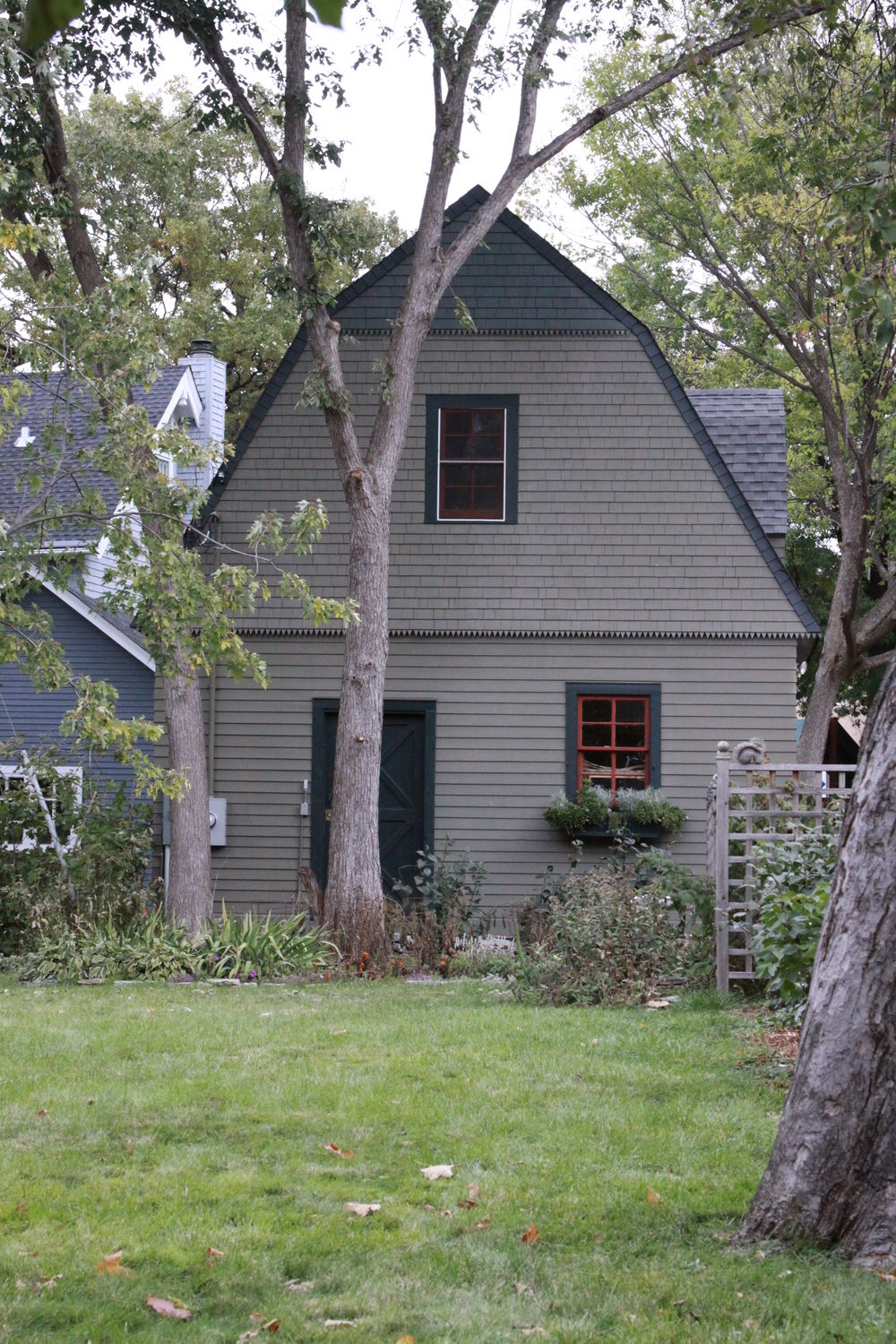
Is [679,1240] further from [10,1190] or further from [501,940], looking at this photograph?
[501,940]

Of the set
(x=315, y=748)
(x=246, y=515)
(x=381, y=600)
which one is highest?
(x=246, y=515)

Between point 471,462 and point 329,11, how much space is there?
13.0 metres

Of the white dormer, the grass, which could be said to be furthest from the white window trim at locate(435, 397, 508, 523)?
the white dormer

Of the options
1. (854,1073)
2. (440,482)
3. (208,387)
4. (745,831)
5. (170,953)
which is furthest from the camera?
(208,387)

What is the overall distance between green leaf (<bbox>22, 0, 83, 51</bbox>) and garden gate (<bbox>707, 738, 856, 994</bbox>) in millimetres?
8195

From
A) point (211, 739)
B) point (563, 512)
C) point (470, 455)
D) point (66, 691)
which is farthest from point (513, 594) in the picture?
point (66, 691)

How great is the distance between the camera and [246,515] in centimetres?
1442

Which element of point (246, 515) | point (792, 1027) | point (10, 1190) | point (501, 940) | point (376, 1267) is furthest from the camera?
point (246, 515)

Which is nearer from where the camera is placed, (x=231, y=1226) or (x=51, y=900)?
(x=231, y=1226)

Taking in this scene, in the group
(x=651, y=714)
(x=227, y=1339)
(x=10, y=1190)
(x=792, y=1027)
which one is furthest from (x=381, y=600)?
(x=227, y=1339)

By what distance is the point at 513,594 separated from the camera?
46.1ft

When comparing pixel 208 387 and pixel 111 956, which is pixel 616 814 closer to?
pixel 111 956

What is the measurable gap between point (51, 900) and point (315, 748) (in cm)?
320

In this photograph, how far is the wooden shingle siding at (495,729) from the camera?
1383cm
